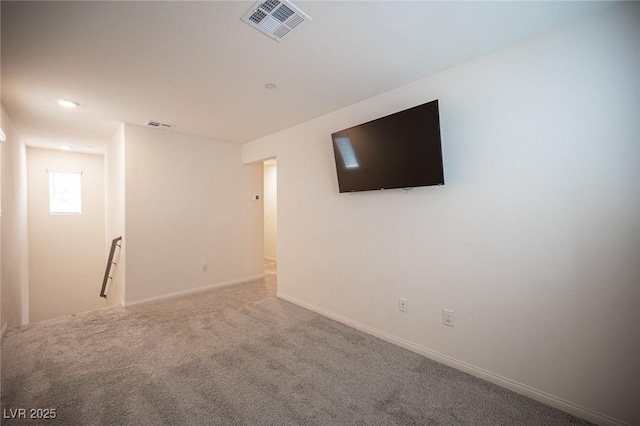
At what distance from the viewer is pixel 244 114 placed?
3150 mm

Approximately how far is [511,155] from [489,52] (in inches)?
31.4

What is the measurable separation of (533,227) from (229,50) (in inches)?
97.2

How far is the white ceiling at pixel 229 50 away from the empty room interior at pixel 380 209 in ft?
0.05

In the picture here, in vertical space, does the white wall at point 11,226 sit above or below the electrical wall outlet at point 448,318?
above

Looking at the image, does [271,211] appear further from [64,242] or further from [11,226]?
[11,226]

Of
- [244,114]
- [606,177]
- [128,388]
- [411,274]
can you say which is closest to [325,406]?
[411,274]

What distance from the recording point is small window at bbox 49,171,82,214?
194 inches

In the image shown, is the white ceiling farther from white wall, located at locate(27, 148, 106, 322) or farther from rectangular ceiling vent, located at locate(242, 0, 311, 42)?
white wall, located at locate(27, 148, 106, 322)

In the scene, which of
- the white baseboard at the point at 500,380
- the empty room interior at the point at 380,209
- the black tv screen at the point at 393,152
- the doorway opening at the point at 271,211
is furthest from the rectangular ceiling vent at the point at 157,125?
the white baseboard at the point at 500,380

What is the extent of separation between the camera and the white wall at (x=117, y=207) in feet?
11.8

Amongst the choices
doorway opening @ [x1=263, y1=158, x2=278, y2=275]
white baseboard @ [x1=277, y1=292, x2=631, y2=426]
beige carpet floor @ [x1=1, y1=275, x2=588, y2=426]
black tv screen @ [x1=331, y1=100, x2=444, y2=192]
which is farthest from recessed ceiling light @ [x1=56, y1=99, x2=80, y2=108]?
doorway opening @ [x1=263, y1=158, x2=278, y2=275]

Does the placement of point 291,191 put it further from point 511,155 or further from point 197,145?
point 511,155

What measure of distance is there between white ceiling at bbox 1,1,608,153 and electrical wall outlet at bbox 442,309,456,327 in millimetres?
2032

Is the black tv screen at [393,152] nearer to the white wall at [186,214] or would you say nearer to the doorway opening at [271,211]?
the white wall at [186,214]
